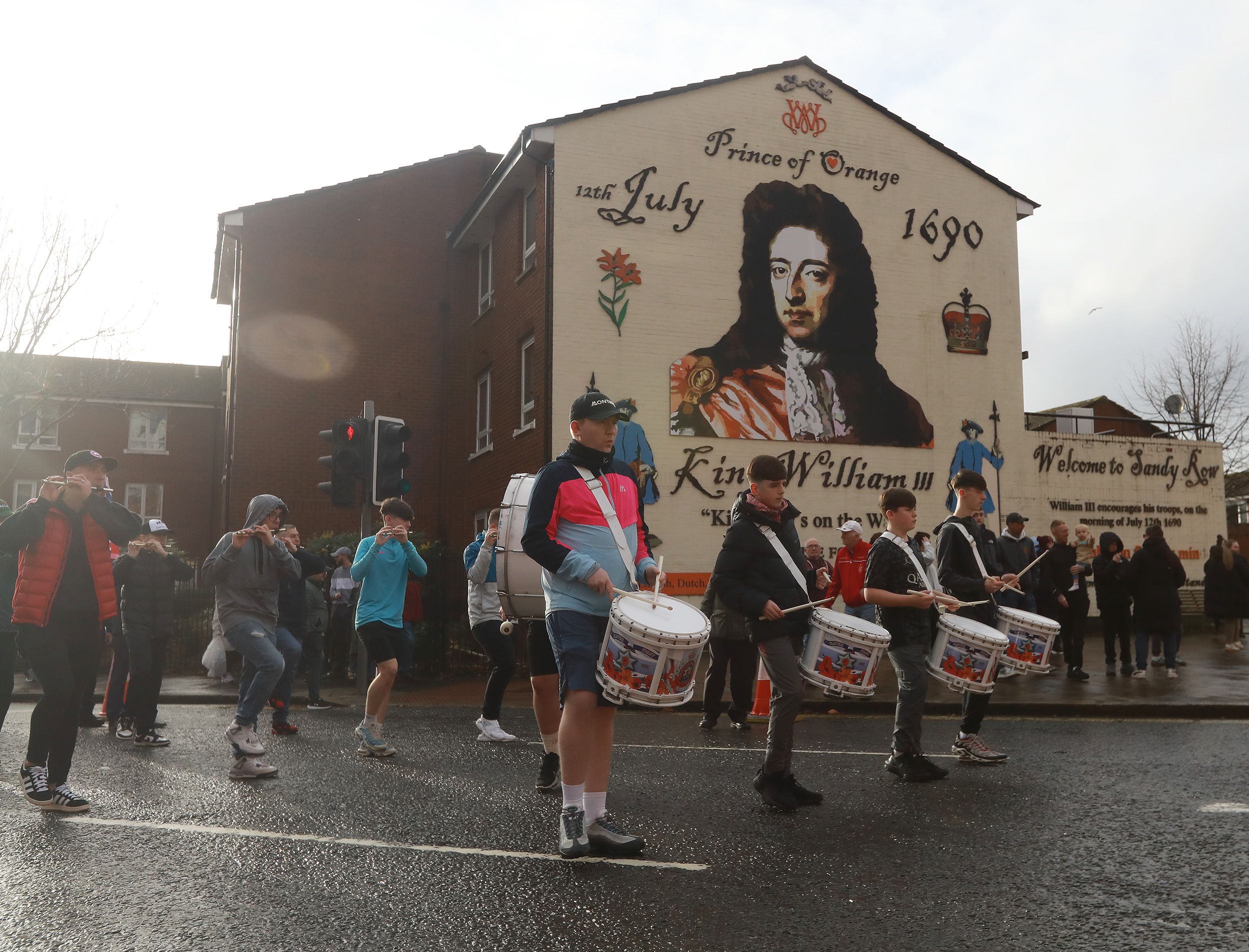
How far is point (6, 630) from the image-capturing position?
237 inches

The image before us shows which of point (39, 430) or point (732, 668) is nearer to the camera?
point (732, 668)

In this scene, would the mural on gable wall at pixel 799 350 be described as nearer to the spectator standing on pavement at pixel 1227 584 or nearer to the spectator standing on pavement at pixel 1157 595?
the spectator standing on pavement at pixel 1227 584

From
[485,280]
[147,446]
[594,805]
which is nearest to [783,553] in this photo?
[594,805]

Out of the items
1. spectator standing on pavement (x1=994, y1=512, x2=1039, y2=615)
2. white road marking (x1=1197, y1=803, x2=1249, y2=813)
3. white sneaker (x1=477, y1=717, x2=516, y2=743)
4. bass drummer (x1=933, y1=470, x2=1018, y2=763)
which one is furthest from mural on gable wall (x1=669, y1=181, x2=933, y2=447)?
white road marking (x1=1197, y1=803, x2=1249, y2=813)

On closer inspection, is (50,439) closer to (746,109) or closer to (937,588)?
(746,109)

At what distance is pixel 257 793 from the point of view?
6305 mm

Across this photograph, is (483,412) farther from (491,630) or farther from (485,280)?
(491,630)

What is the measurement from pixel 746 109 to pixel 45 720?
54.5 ft

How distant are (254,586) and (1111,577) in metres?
11.0

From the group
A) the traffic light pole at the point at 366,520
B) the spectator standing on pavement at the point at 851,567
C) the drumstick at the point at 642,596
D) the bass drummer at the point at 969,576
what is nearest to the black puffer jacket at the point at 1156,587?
the spectator standing on pavement at the point at 851,567

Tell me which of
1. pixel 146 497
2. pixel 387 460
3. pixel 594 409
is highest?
pixel 146 497

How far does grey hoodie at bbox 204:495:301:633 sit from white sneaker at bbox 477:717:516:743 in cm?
206

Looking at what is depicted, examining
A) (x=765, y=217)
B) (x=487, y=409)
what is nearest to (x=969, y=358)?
(x=765, y=217)

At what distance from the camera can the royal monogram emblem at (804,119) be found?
64.5ft
